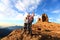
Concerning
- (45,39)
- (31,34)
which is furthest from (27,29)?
(45,39)

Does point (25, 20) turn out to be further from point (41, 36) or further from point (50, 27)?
point (50, 27)

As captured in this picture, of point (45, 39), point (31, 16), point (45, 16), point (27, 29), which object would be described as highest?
point (45, 16)

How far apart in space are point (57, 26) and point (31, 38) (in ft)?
33.6

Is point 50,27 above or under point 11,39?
above

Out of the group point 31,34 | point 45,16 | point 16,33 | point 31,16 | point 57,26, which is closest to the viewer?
point 31,16

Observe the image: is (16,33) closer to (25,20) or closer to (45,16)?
(25,20)

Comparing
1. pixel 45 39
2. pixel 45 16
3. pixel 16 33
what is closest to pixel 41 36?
pixel 45 39

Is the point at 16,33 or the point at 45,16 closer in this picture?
the point at 16,33

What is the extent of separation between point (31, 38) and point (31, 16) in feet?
10.5

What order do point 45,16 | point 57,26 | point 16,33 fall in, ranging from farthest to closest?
point 45,16
point 57,26
point 16,33

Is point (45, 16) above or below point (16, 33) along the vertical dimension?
above

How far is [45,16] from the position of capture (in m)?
42.2

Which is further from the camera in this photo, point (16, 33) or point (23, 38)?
point (16, 33)

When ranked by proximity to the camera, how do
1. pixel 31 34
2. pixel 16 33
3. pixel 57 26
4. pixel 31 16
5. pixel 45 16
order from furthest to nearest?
pixel 45 16 → pixel 57 26 → pixel 16 33 → pixel 31 34 → pixel 31 16
